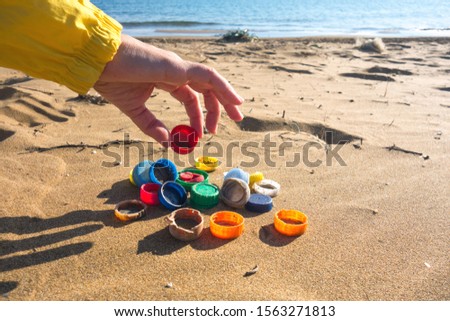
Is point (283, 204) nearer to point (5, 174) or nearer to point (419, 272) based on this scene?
point (419, 272)

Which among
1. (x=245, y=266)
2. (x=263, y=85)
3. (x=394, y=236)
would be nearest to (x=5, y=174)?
(x=245, y=266)

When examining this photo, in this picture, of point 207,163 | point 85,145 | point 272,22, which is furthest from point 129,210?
point 272,22

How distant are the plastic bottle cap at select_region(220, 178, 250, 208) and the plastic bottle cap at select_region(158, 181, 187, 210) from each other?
271 millimetres

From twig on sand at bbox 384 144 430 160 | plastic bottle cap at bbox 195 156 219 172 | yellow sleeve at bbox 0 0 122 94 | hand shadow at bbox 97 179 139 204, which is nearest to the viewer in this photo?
yellow sleeve at bbox 0 0 122 94

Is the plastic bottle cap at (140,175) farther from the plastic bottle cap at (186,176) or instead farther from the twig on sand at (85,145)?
the twig on sand at (85,145)

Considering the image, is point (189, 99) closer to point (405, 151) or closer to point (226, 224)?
point (226, 224)

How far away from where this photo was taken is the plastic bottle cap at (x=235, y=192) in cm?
270

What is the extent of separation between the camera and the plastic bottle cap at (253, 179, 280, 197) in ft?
9.53

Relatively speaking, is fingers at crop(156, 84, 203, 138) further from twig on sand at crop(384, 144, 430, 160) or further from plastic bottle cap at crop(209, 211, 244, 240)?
twig on sand at crop(384, 144, 430, 160)

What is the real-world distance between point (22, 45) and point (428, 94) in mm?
5495

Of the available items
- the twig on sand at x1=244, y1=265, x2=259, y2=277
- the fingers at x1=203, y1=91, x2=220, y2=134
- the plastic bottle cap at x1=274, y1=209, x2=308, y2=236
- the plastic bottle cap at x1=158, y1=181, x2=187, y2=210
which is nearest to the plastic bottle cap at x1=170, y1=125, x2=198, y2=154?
the fingers at x1=203, y1=91, x2=220, y2=134

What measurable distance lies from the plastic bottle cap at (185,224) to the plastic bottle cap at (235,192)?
302 millimetres

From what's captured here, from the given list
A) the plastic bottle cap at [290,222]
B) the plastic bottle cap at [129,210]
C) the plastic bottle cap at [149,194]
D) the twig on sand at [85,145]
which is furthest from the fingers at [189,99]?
the twig on sand at [85,145]

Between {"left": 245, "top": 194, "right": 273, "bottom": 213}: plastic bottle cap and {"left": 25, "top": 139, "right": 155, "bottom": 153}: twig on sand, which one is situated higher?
{"left": 25, "top": 139, "right": 155, "bottom": 153}: twig on sand
